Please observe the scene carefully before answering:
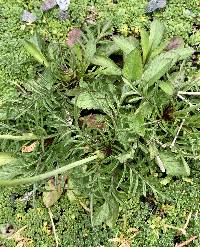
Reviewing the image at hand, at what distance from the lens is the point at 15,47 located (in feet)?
10.2

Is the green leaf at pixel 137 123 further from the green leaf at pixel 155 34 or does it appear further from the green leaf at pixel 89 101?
the green leaf at pixel 155 34

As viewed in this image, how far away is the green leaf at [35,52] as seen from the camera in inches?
113

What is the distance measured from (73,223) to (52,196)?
226 millimetres

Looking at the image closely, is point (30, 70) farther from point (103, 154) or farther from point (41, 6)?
point (103, 154)

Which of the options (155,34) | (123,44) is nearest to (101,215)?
(123,44)

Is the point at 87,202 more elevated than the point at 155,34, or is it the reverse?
the point at 155,34

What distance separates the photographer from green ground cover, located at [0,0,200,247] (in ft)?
9.50

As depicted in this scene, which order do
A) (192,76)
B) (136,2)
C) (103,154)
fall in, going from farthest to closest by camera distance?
(136,2) → (192,76) → (103,154)

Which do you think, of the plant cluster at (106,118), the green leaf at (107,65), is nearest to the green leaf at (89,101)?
the plant cluster at (106,118)

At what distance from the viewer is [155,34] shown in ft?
9.30

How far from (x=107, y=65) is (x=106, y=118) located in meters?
0.32

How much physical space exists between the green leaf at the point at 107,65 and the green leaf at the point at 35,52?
312mm

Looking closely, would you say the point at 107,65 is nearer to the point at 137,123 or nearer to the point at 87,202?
the point at 137,123

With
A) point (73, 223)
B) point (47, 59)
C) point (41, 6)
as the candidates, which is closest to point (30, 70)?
point (47, 59)
